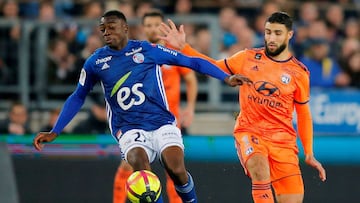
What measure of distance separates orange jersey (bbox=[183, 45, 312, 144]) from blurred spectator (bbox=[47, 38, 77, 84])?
626cm

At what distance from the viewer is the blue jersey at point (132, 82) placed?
10.3 metres

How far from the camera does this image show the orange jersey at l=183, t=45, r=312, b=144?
1031cm

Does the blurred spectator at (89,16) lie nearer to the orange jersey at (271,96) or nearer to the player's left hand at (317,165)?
the orange jersey at (271,96)

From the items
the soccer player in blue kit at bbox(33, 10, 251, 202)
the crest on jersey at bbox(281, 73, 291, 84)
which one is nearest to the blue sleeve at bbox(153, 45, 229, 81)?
the soccer player in blue kit at bbox(33, 10, 251, 202)

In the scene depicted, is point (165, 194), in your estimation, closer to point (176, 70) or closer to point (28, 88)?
point (176, 70)

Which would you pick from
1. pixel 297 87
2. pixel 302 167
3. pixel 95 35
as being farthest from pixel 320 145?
pixel 95 35

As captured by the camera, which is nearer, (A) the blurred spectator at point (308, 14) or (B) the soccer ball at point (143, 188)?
(B) the soccer ball at point (143, 188)

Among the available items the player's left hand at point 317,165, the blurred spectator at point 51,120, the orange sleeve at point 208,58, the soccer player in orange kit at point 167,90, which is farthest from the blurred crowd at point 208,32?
the player's left hand at point 317,165

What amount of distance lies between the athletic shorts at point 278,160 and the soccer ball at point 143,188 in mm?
1056

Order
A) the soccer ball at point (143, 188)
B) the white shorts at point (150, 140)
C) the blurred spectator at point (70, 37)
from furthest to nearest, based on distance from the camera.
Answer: the blurred spectator at point (70, 37), the white shorts at point (150, 140), the soccer ball at point (143, 188)

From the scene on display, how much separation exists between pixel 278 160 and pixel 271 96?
0.61m

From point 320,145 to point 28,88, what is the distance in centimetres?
528

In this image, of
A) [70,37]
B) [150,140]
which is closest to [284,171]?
[150,140]

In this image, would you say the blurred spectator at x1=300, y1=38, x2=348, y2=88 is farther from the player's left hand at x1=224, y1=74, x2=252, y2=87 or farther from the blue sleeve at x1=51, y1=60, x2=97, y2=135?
the player's left hand at x1=224, y1=74, x2=252, y2=87
